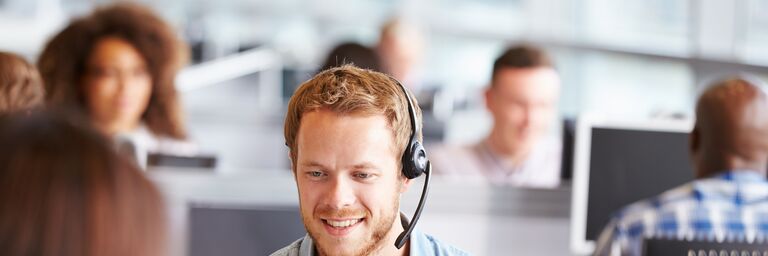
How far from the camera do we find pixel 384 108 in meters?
1.70

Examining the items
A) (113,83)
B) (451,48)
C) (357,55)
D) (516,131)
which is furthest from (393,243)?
(451,48)

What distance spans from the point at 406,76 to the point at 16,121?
14.6 ft

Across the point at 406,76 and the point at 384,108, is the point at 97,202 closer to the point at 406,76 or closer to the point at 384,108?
the point at 384,108

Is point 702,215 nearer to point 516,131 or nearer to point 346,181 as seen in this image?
point 346,181

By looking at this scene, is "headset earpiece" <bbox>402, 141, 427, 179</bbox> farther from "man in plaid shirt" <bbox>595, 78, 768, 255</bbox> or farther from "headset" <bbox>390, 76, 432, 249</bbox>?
"man in plaid shirt" <bbox>595, 78, 768, 255</bbox>

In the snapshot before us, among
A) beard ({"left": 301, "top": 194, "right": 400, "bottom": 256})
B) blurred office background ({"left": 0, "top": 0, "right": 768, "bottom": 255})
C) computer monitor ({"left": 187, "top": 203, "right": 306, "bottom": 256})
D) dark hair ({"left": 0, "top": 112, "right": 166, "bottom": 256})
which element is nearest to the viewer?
dark hair ({"left": 0, "top": 112, "right": 166, "bottom": 256})

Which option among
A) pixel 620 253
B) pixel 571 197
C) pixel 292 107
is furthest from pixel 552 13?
pixel 292 107

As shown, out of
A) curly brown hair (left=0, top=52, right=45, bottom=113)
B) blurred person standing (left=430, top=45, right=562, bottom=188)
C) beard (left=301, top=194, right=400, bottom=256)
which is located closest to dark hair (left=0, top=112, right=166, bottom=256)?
beard (left=301, top=194, right=400, bottom=256)

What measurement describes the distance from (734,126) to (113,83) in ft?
5.17

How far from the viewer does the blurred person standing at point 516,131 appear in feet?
11.3

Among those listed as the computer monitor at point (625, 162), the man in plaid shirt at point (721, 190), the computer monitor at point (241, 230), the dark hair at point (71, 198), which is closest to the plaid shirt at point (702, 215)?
the man in plaid shirt at point (721, 190)

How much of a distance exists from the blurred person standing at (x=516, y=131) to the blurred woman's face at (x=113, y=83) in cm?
101

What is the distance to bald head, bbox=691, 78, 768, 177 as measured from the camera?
2369 mm

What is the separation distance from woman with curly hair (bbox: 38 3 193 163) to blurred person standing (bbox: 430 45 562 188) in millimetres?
906
